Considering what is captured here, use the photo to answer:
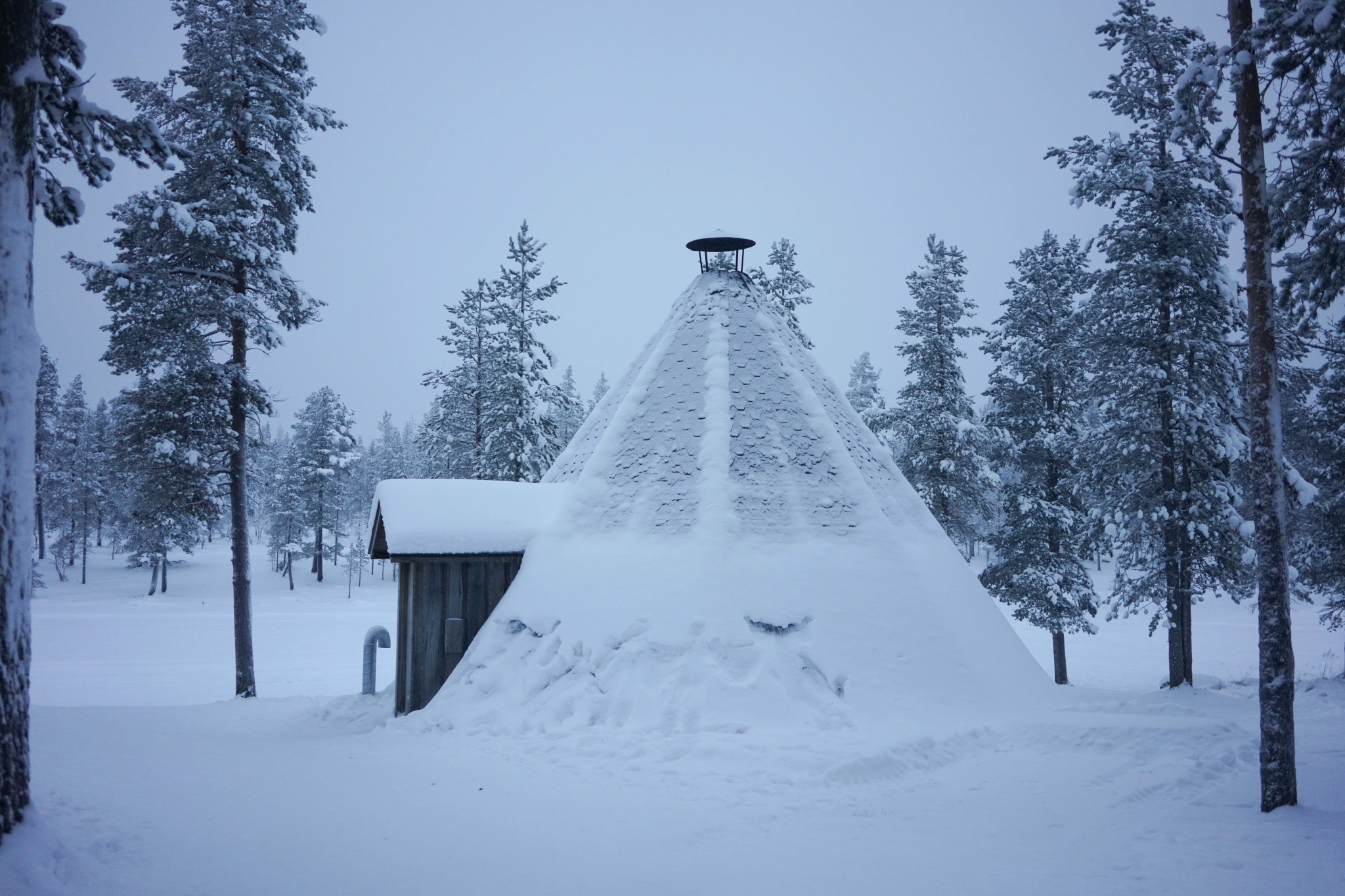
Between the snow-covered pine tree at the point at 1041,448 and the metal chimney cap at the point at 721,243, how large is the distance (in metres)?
8.34

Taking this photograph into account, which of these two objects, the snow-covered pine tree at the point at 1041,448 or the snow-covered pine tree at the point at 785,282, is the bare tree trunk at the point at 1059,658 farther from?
the snow-covered pine tree at the point at 785,282

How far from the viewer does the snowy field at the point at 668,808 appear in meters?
4.76

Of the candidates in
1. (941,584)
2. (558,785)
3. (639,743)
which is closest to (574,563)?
(639,743)

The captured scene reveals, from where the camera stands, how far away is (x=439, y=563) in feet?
35.5

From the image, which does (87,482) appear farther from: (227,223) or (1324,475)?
(1324,475)

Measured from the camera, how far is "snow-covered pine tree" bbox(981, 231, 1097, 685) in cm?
1814

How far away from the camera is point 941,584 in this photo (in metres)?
11.4

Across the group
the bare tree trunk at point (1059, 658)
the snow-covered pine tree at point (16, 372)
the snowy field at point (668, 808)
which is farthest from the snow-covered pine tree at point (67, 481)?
the bare tree trunk at point (1059, 658)

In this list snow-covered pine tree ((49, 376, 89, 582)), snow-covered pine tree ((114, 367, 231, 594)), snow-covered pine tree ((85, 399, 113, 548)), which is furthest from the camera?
snow-covered pine tree ((85, 399, 113, 548))

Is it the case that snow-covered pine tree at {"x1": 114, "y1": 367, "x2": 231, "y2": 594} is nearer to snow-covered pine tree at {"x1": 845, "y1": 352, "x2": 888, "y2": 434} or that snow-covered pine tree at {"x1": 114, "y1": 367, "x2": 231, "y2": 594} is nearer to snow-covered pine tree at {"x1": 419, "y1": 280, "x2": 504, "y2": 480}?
snow-covered pine tree at {"x1": 419, "y1": 280, "x2": 504, "y2": 480}

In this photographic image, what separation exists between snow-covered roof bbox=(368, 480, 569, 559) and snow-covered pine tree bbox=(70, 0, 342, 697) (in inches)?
165

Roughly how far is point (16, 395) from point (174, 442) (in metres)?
9.59

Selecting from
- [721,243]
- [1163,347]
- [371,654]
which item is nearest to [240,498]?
[371,654]

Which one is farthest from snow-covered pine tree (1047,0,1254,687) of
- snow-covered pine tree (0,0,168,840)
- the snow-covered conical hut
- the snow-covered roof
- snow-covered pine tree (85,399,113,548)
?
snow-covered pine tree (85,399,113,548)
